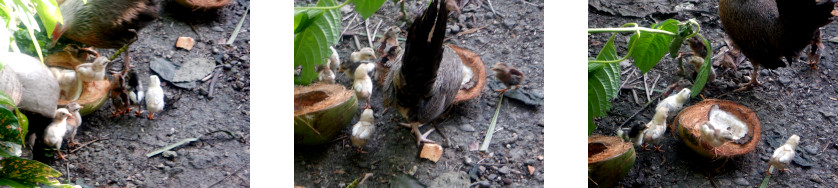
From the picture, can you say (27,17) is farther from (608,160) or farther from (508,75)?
Answer: (608,160)

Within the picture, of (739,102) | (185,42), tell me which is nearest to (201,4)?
(185,42)

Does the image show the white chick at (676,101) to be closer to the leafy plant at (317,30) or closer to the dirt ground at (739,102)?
the dirt ground at (739,102)

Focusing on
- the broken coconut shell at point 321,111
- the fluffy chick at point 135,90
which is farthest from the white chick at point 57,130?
the broken coconut shell at point 321,111

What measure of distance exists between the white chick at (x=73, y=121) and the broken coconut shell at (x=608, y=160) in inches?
34.7

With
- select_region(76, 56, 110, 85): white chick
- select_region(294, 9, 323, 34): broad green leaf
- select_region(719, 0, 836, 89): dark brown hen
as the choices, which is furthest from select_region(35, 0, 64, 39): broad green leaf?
select_region(719, 0, 836, 89): dark brown hen

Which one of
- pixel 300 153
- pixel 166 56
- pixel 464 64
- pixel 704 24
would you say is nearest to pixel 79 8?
pixel 166 56

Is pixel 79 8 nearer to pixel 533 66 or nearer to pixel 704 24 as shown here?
pixel 533 66

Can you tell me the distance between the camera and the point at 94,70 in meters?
1.17

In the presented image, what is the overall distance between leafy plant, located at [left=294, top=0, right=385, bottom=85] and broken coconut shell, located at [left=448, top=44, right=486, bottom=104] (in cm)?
16

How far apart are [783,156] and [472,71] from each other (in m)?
0.54

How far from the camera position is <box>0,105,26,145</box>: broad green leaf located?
3.67 ft

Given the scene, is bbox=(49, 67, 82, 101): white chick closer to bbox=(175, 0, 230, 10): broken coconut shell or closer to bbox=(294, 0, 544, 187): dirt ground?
bbox=(175, 0, 230, 10): broken coconut shell

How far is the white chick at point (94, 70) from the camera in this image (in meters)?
1.17

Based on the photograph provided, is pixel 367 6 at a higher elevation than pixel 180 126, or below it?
higher
